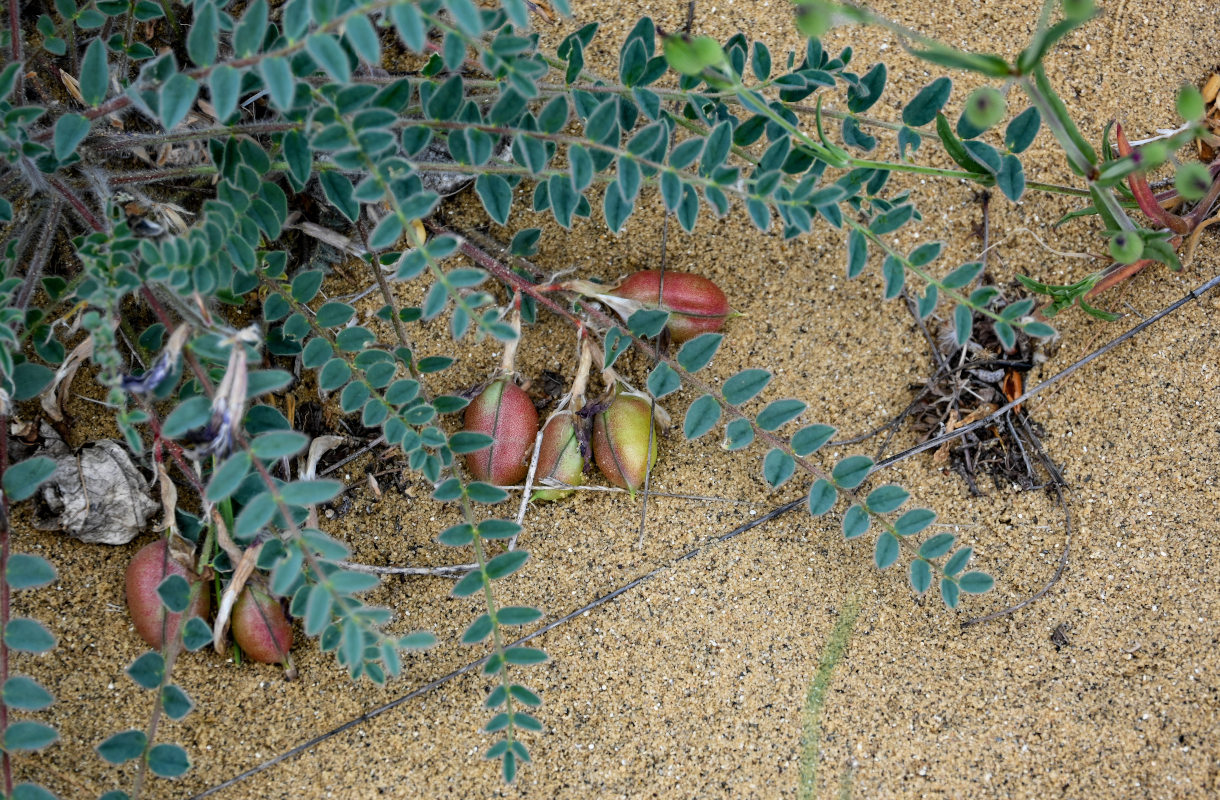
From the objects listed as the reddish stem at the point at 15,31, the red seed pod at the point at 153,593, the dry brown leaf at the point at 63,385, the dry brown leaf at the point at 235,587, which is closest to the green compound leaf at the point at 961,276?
the dry brown leaf at the point at 235,587

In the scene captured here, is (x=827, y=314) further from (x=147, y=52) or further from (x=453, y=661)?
(x=147, y=52)

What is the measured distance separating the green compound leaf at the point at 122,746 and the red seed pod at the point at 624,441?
85 centimetres

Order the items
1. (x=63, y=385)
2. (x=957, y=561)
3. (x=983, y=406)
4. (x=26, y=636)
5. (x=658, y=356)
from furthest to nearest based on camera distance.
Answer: (x=983, y=406) → (x=63, y=385) → (x=658, y=356) → (x=957, y=561) → (x=26, y=636)

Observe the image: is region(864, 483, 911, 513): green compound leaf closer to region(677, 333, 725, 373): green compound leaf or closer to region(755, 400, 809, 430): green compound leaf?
region(755, 400, 809, 430): green compound leaf

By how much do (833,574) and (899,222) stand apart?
65 cm

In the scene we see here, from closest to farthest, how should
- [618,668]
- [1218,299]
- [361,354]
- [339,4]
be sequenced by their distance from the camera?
[339,4]
[361,354]
[618,668]
[1218,299]

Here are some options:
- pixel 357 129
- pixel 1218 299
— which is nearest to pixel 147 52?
pixel 357 129

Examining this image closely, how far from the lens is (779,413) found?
150cm

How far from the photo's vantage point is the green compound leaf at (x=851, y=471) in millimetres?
1487

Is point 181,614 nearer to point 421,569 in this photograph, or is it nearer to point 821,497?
point 421,569

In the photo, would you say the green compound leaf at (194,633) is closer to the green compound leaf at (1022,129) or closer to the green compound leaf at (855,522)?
the green compound leaf at (855,522)

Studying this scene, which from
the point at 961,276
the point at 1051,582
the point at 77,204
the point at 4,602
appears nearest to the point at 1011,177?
the point at 961,276

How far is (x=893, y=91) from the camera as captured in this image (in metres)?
1.89

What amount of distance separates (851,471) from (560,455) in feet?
1.72
